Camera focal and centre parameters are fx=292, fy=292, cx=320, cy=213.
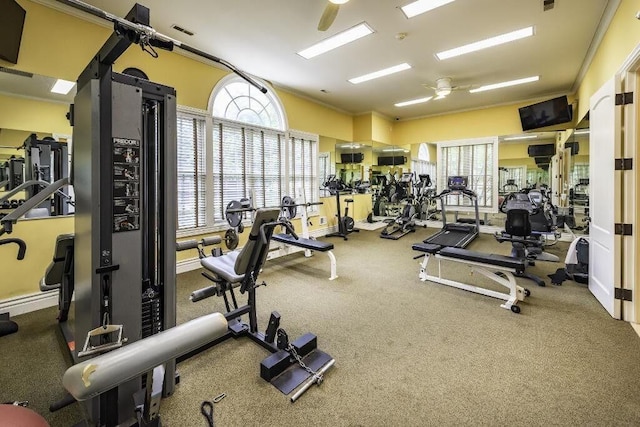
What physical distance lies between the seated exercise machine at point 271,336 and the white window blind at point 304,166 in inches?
144

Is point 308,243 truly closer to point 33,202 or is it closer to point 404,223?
point 33,202

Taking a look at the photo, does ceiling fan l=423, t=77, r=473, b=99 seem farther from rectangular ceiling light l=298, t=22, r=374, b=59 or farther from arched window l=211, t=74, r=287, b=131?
arched window l=211, t=74, r=287, b=131

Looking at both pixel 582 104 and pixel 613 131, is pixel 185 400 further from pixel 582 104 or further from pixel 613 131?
pixel 582 104

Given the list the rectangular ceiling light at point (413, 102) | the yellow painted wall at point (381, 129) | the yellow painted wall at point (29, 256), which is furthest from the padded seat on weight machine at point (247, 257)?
the yellow painted wall at point (381, 129)

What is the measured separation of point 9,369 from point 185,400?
1433 mm

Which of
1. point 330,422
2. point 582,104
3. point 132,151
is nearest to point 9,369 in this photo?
point 132,151

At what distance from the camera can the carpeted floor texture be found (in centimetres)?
167

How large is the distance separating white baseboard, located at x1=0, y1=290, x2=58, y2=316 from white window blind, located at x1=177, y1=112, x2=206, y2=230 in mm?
1610

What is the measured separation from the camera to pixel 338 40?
13.2 feet

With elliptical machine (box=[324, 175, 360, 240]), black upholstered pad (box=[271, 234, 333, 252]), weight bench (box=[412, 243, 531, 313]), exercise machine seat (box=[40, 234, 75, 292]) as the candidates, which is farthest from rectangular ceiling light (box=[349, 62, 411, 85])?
exercise machine seat (box=[40, 234, 75, 292])

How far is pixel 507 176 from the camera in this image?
321 inches

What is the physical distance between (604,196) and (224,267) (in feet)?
12.4

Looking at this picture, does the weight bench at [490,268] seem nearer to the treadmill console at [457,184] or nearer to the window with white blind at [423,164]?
the treadmill console at [457,184]

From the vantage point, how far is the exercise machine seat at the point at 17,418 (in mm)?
876
